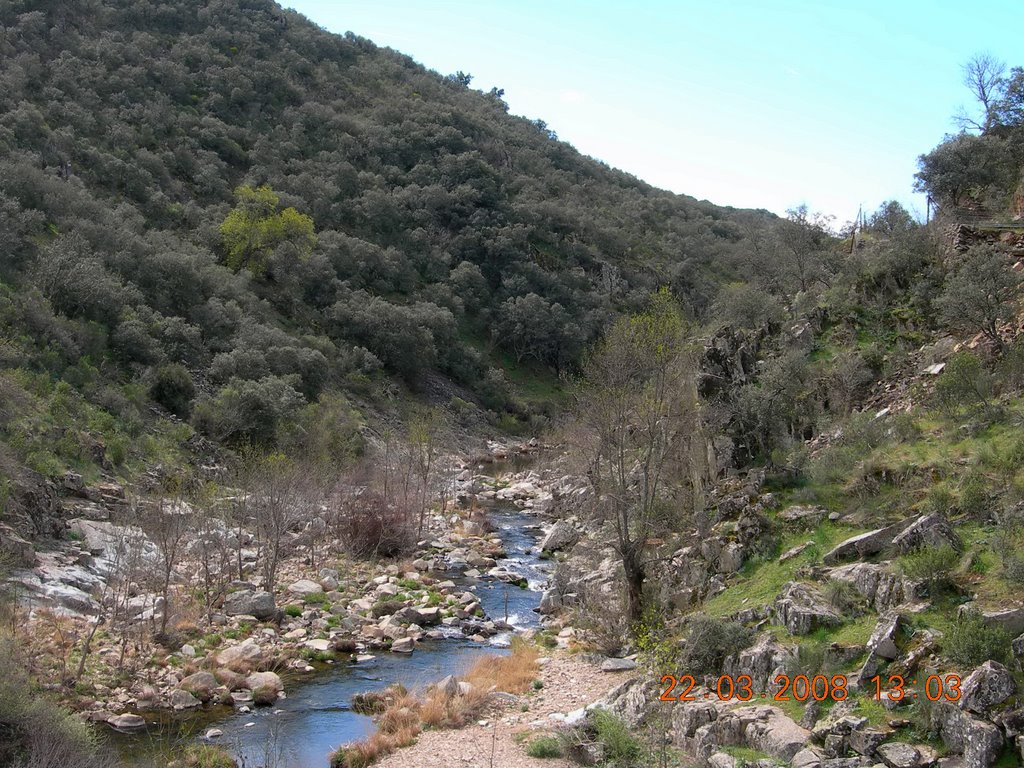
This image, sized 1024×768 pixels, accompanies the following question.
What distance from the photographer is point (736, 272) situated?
8706 cm

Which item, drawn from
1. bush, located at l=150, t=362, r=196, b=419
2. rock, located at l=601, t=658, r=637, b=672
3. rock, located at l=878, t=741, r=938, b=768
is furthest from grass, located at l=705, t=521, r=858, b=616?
bush, located at l=150, t=362, r=196, b=419

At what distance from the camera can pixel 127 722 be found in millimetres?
15602

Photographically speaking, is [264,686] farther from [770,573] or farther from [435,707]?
[770,573]

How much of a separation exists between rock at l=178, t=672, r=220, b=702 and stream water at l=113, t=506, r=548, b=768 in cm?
57

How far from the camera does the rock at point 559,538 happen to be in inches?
1289

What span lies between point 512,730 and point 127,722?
26.1ft

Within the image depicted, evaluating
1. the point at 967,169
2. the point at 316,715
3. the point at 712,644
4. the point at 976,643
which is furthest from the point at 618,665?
the point at 967,169

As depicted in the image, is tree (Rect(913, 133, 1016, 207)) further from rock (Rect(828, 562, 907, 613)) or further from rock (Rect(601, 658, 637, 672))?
rock (Rect(601, 658, 637, 672))

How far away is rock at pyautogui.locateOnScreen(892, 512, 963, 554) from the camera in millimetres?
13773

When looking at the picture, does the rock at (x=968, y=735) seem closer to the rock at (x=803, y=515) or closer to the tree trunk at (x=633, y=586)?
the rock at (x=803, y=515)

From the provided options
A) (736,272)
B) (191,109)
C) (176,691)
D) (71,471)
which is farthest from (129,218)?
(736,272)

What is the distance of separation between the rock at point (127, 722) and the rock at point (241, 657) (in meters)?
2.82

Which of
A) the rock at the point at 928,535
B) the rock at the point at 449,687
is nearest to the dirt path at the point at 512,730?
the rock at the point at 449,687

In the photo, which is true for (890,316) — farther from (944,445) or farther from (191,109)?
(191,109)
